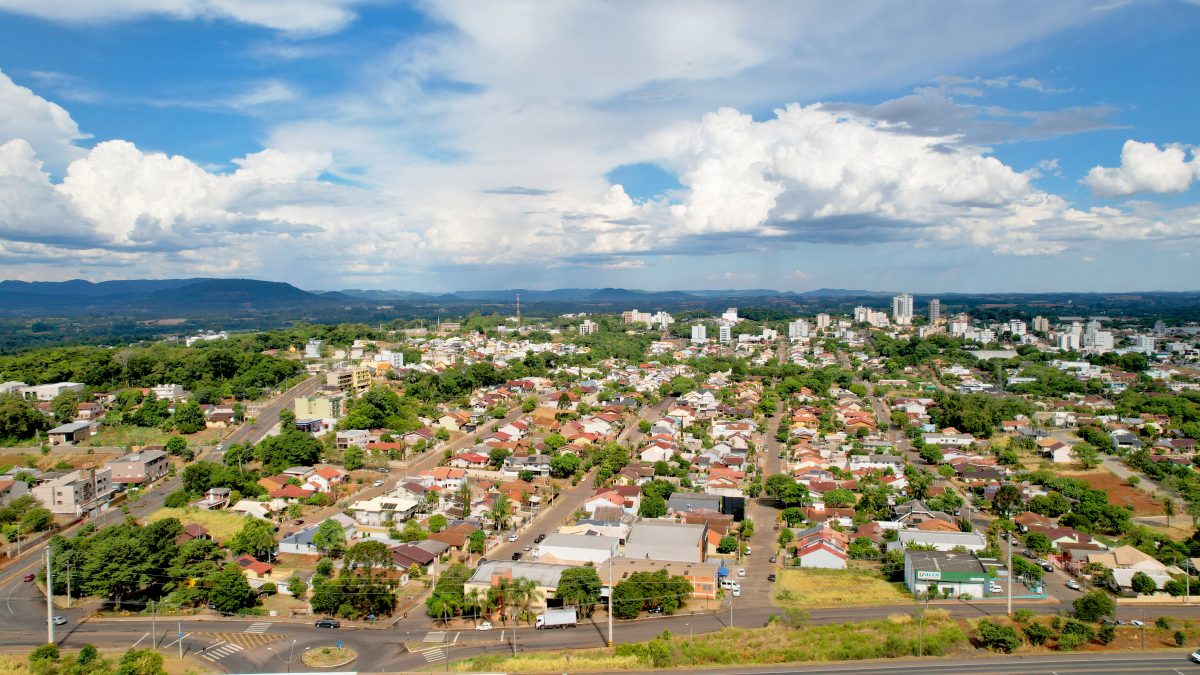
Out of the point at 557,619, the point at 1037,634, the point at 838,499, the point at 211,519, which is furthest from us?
the point at 838,499

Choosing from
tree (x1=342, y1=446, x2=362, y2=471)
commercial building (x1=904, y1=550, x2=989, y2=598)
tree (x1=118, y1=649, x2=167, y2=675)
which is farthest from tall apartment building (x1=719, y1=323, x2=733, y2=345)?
tree (x1=118, y1=649, x2=167, y2=675)

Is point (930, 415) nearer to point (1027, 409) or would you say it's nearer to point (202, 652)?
point (1027, 409)

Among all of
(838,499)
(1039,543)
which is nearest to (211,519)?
(838,499)

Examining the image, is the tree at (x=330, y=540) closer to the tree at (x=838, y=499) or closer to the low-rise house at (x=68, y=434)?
the tree at (x=838, y=499)

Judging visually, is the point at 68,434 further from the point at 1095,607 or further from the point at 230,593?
the point at 1095,607

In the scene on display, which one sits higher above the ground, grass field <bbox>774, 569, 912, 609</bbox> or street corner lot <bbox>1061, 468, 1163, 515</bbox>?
street corner lot <bbox>1061, 468, 1163, 515</bbox>

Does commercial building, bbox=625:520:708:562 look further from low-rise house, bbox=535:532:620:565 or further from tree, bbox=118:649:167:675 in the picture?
tree, bbox=118:649:167:675
